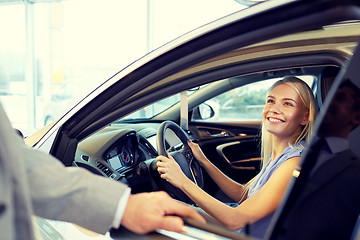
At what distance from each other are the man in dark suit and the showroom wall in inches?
238

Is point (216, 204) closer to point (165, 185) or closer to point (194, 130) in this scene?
point (165, 185)

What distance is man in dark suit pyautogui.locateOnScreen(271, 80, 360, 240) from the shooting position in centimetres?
72

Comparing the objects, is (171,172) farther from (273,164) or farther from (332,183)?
(332,183)


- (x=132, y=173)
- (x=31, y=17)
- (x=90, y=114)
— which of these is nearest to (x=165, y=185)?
(x=132, y=173)

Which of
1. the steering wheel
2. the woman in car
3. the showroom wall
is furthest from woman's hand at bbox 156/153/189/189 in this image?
the showroom wall

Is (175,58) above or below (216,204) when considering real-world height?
above

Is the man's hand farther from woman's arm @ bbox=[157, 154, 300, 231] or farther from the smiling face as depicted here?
the smiling face

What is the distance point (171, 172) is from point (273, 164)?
452 millimetres

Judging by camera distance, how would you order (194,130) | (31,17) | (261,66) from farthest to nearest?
(31,17) → (194,130) → (261,66)

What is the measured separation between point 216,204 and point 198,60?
1.89ft

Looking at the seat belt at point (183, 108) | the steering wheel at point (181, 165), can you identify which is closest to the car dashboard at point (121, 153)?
the steering wheel at point (181, 165)

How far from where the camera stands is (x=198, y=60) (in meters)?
1.21

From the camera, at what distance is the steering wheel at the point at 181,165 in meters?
1.82

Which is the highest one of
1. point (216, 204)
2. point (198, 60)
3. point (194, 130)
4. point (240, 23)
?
point (240, 23)
